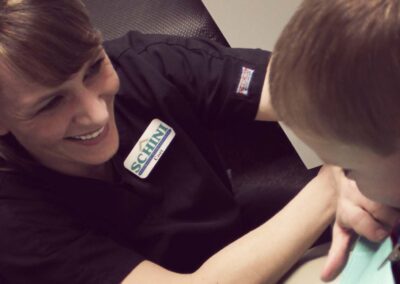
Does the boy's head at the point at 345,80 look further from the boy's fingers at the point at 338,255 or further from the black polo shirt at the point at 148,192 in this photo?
the black polo shirt at the point at 148,192

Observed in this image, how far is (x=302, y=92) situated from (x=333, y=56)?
45mm

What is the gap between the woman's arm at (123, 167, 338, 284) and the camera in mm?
691

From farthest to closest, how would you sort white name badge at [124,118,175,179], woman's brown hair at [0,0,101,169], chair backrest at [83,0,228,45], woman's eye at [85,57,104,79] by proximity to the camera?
chair backrest at [83,0,228,45] → white name badge at [124,118,175,179] → woman's eye at [85,57,104,79] → woman's brown hair at [0,0,101,169]

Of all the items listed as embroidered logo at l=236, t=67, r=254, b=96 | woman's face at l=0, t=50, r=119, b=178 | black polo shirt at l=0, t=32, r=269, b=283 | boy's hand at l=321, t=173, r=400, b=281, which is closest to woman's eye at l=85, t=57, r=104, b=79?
woman's face at l=0, t=50, r=119, b=178

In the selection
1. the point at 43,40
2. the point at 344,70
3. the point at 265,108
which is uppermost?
the point at 43,40

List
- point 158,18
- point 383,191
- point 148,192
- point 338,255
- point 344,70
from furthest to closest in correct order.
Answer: point 158,18 → point 148,192 → point 338,255 → point 383,191 → point 344,70

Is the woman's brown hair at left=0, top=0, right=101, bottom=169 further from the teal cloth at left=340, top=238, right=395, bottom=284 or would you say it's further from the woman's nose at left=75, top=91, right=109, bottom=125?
the teal cloth at left=340, top=238, right=395, bottom=284

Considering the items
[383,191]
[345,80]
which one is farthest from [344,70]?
[383,191]

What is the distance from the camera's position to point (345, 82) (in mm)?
335

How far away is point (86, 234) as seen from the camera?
706 millimetres

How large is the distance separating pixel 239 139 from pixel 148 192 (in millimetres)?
258

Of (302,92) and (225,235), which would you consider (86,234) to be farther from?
(302,92)

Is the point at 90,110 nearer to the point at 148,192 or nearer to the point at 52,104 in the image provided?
the point at 52,104

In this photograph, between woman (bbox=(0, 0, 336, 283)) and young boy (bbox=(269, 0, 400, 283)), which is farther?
woman (bbox=(0, 0, 336, 283))
